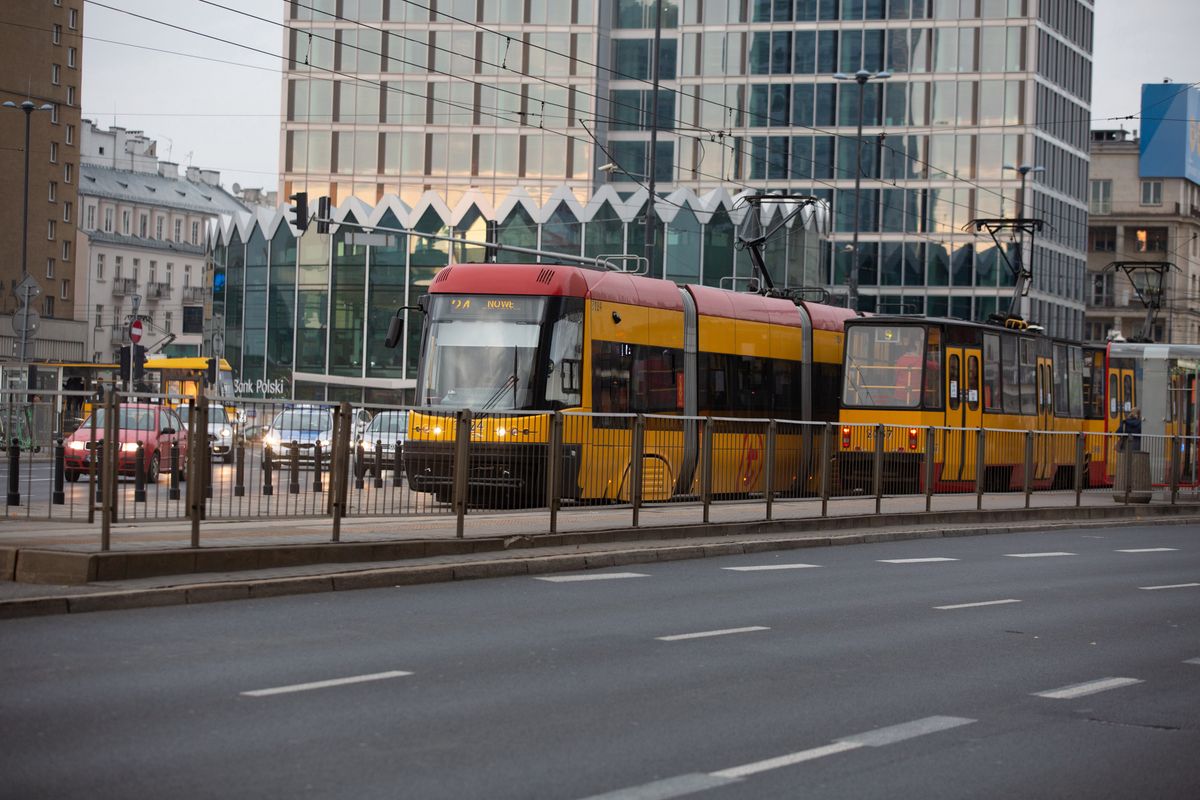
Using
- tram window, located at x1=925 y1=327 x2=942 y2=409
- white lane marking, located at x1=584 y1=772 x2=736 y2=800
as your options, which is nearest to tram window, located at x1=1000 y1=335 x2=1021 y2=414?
tram window, located at x1=925 y1=327 x2=942 y2=409

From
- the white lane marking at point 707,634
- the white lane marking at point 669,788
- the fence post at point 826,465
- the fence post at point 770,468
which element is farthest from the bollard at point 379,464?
the white lane marking at point 669,788

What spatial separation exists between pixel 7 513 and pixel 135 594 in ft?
12.0

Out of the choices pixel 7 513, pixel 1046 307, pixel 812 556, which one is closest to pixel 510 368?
pixel 812 556

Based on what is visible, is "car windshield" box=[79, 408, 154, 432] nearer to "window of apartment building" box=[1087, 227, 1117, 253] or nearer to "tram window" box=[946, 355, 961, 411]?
"tram window" box=[946, 355, 961, 411]

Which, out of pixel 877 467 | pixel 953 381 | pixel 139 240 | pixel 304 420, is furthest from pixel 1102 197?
pixel 304 420

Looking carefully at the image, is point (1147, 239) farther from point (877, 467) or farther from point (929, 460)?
point (877, 467)

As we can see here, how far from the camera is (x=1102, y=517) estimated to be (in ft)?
98.3

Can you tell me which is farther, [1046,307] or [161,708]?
[1046,307]

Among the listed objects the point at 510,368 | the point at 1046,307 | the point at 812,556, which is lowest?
the point at 812,556

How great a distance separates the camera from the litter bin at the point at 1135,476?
31844mm

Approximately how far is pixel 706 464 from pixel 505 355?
4692 millimetres

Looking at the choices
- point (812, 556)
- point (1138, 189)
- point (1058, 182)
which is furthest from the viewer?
point (1138, 189)

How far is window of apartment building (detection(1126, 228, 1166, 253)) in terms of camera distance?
122125 mm

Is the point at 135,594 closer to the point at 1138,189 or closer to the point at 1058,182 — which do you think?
the point at 1058,182
